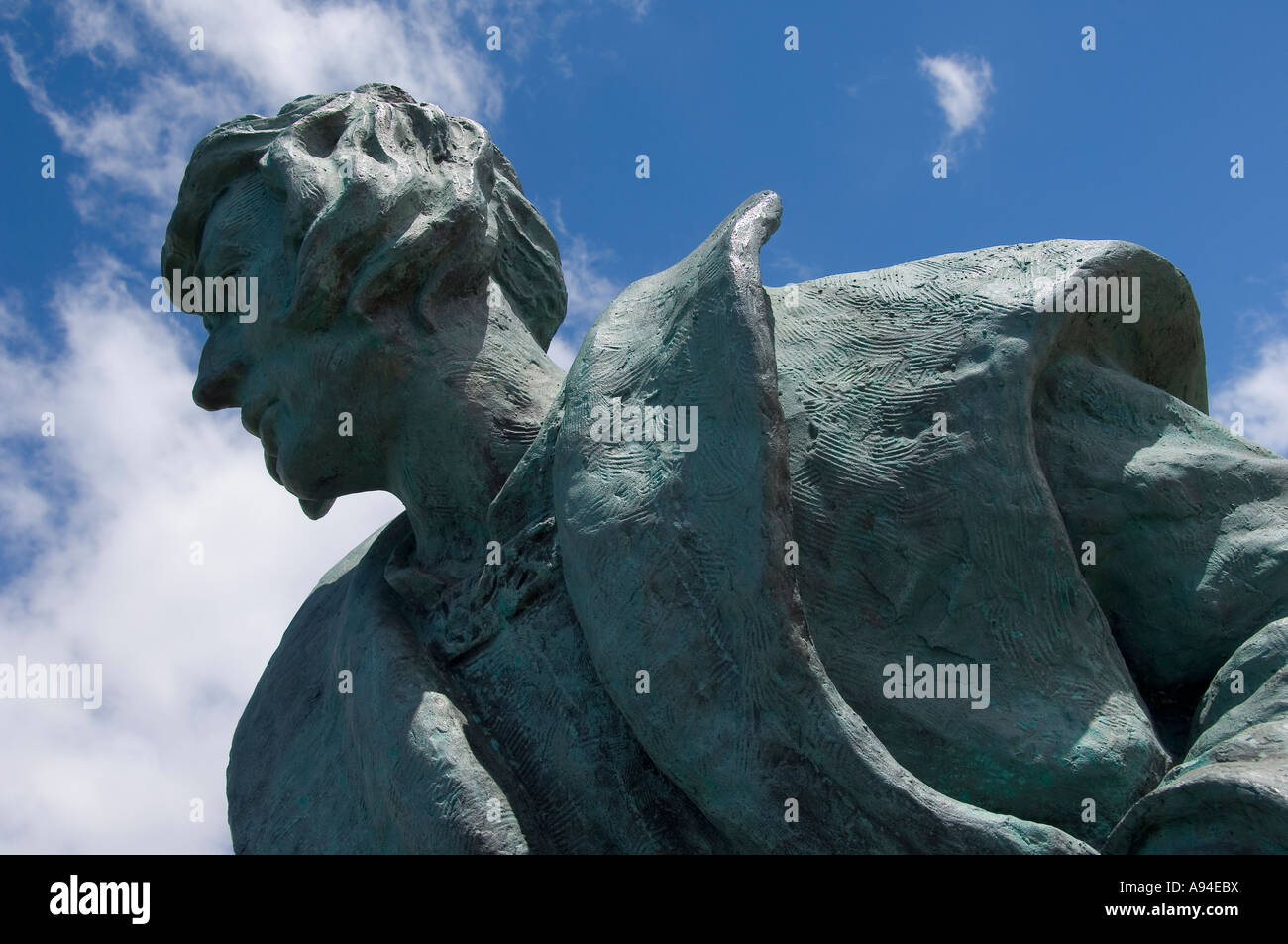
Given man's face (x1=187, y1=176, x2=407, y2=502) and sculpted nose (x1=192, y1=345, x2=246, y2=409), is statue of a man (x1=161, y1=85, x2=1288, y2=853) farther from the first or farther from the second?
sculpted nose (x1=192, y1=345, x2=246, y2=409)

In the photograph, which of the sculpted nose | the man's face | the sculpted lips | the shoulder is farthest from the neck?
the sculpted nose

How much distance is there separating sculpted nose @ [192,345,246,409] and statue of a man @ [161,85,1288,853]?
230 mm

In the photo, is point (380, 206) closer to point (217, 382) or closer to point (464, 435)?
point (464, 435)

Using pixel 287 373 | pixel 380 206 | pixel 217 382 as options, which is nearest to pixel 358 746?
pixel 287 373

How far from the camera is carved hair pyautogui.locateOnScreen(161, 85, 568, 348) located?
3.67 meters

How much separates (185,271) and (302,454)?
77 centimetres

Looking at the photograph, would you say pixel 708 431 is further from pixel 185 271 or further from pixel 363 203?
pixel 185 271

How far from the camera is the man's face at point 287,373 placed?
3740 millimetres

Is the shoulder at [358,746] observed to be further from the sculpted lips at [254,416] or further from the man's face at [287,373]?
the sculpted lips at [254,416]

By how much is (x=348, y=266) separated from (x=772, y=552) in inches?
60.0

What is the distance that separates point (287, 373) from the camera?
12.5 feet

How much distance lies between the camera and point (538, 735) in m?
3.29

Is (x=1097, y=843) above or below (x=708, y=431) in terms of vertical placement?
below

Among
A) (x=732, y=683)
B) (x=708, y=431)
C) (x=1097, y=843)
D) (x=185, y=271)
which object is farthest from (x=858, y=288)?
(x=185, y=271)
